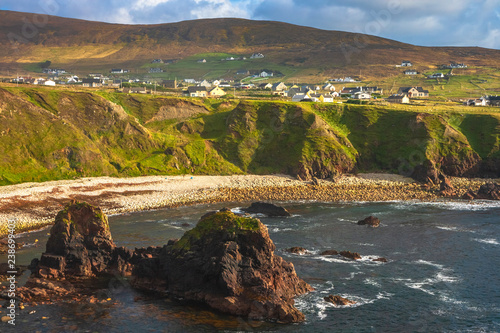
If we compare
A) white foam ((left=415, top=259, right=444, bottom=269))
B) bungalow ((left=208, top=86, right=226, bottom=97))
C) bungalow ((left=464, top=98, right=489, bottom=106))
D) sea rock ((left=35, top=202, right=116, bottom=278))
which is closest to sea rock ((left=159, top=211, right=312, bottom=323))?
sea rock ((left=35, top=202, right=116, bottom=278))

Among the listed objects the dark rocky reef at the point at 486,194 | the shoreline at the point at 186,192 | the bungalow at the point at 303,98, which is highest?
the bungalow at the point at 303,98

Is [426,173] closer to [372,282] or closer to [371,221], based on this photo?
[371,221]

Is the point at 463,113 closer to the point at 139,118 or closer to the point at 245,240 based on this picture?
the point at 139,118

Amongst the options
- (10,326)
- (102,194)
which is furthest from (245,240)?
(102,194)

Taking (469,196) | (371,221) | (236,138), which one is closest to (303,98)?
(236,138)

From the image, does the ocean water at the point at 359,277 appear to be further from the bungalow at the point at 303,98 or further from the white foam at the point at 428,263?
the bungalow at the point at 303,98

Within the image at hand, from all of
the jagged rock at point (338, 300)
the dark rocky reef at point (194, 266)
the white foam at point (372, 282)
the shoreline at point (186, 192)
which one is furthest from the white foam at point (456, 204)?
the dark rocky reef at point (194, 266)
